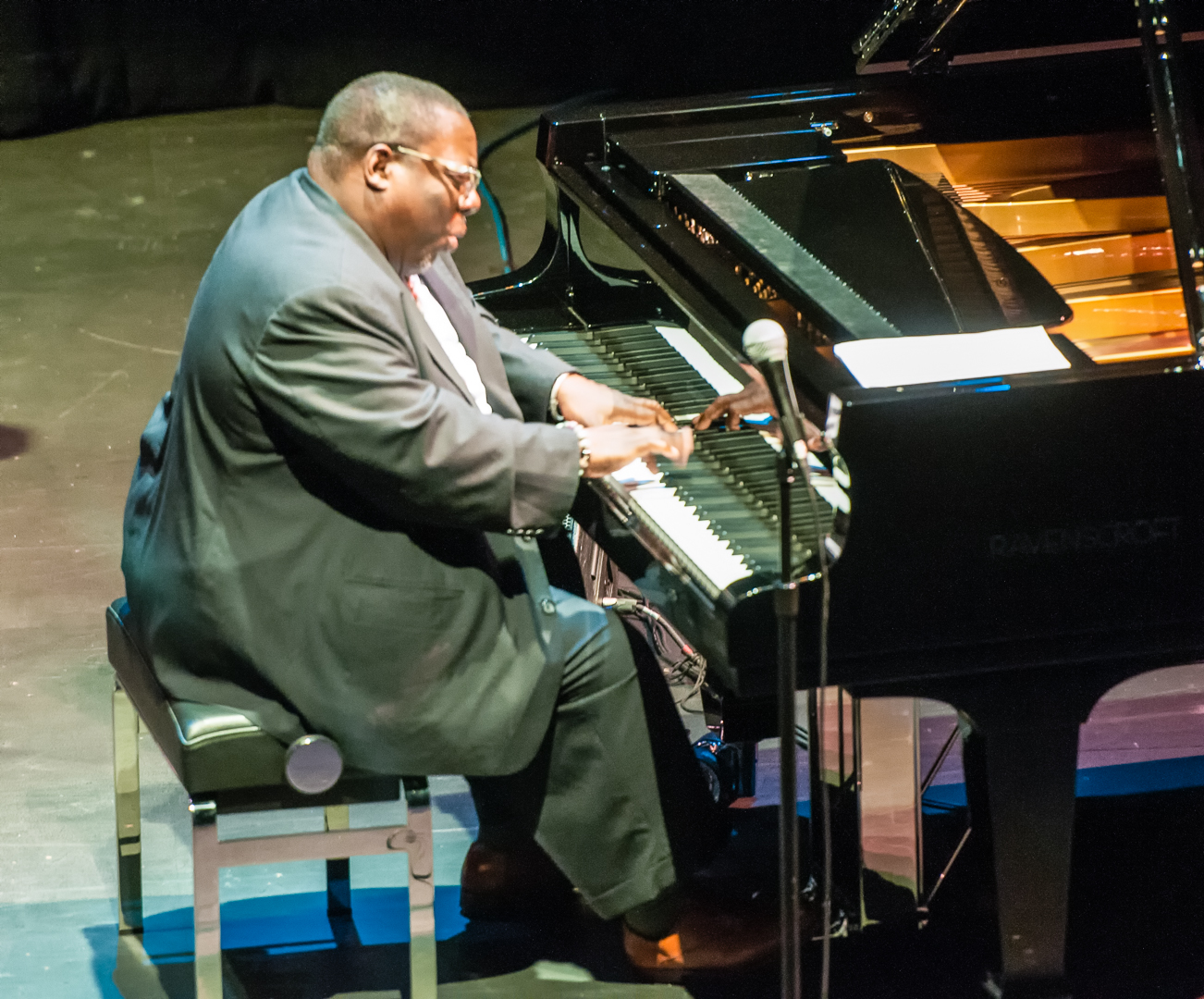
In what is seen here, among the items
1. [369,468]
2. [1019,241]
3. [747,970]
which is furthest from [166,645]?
[1019,241]

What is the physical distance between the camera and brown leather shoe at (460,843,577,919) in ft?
9.70

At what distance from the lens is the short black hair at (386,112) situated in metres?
2.36

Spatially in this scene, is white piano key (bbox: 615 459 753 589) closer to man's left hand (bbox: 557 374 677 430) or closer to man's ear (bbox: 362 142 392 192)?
man's left hand (bbox: 557 374 677 430)

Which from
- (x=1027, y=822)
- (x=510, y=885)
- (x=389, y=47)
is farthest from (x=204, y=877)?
(x=389, y=47)

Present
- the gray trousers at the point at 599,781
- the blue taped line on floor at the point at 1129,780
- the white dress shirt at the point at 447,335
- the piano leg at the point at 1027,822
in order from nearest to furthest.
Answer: the piano leg at the point at 1027,822, the gray trousers at the point at 599,781, the white dress shirt at the point at 447,335, the blue taped line on floor at the point at 1129,780

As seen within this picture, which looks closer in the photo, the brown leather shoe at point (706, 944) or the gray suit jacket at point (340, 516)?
the gray suit jacket at point (340, 516)

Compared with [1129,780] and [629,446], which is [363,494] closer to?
[629,446]

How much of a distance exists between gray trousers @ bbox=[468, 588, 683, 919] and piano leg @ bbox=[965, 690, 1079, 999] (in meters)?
0.47

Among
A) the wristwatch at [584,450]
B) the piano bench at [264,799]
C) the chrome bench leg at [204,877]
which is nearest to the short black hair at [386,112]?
the wristwatch at [584,450]

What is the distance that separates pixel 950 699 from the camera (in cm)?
233

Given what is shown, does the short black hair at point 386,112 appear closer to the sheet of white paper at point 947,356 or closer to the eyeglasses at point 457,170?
the eyeglasses at point 457,170

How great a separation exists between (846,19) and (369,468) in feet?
21.5

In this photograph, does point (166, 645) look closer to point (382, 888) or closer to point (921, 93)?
point (382, 888)

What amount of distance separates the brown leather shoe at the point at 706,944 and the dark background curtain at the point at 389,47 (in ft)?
19.7
